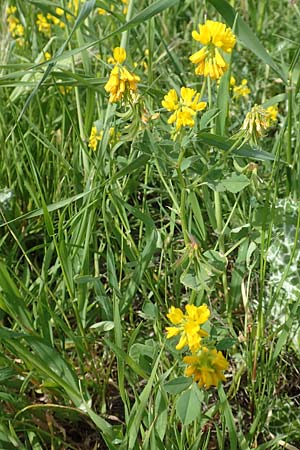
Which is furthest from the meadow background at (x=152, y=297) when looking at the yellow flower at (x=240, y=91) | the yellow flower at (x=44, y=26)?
the yellow flower at (x=44, y=26)

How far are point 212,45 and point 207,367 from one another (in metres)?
0.49

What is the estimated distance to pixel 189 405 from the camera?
0.96 meters

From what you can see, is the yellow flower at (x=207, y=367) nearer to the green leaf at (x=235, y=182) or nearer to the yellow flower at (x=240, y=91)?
the green leaf at (x=235, y=182)

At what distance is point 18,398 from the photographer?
1.24 metres

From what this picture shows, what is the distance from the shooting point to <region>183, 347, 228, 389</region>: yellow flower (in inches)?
35.7

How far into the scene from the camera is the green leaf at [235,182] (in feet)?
3.65

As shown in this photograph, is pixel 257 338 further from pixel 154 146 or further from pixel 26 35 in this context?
pixel 26 35

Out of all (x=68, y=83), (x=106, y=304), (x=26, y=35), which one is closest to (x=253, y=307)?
(x=106, y=304)

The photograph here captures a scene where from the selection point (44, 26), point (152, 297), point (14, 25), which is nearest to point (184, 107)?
point (152, 297)

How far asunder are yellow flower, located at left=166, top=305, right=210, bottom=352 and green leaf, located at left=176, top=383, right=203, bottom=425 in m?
0.09

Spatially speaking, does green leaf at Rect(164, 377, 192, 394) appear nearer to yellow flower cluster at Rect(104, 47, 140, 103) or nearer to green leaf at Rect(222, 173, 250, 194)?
green leaf at Rect(222, 173, 250, 194)

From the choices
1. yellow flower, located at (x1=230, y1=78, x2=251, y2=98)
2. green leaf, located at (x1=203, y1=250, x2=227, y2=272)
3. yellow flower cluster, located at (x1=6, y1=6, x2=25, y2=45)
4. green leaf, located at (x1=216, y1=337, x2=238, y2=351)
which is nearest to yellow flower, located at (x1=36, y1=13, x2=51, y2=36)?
yellow flower cluster, located at (x1=6, y1=6, x2=25, y2=45)

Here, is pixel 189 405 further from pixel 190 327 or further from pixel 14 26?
pixel 14 26

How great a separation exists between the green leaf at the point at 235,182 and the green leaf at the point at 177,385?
0.30 metres
